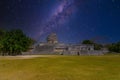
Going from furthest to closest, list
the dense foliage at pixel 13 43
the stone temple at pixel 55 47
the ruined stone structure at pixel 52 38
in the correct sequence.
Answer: the ruined stone structure at pixel 52 38
the stone temple at pixel 55 47
the dense foliage at pixel 13 43

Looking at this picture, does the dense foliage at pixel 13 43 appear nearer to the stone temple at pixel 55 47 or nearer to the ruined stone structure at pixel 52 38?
the stone temple at pixel 55 47

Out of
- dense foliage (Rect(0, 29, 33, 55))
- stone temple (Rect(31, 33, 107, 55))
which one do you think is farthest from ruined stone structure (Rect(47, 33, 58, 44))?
dense foliage (Rect(0, 29, 33, 55))

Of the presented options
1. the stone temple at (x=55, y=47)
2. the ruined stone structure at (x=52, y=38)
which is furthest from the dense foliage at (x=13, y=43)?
the ruined stone structure at (x=52, y=38)

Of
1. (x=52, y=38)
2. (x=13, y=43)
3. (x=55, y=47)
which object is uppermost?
(x=52, y=38)

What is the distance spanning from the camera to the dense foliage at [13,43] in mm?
97062

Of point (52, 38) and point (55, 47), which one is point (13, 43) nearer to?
point (55, 47)

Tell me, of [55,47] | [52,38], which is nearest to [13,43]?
[55,47]

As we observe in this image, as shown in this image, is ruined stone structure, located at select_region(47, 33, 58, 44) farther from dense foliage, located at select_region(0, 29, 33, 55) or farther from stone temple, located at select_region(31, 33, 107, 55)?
dense foliage, located at select_region(0, 29, 33, 55)

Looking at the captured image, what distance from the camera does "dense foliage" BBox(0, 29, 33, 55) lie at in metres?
97.1

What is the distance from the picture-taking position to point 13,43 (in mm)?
97875

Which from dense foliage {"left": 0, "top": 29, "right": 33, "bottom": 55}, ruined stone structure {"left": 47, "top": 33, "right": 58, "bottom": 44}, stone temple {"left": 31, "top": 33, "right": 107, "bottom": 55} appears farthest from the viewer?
ruined stone structure {"left": 47, "top": 33, "right": 58, "bottom": 44}

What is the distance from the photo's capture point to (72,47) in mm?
143000

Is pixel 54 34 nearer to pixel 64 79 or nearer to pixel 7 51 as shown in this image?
pixel 7 51

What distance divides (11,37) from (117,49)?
63351 mm
